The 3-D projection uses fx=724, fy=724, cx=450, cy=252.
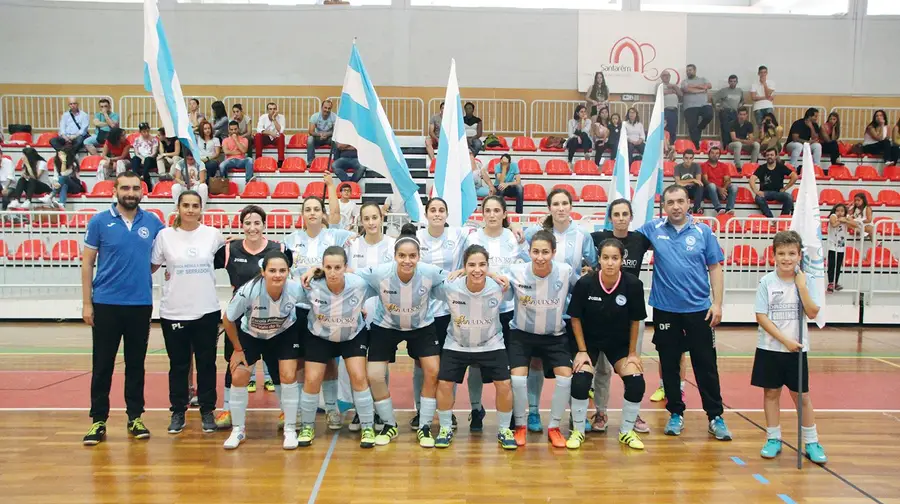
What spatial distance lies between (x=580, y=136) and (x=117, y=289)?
12912mm

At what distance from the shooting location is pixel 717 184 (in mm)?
15398

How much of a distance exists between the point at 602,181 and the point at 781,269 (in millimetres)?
10808

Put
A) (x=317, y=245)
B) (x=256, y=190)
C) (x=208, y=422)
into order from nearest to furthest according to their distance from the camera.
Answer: (x=208, y=422)
(x=317, y=245)
(x=256, y=190)

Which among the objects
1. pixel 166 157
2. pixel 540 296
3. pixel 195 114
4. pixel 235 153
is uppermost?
pixel 195 114

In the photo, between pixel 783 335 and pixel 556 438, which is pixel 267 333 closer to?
pixel 556 438

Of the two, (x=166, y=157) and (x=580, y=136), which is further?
(x=580, y=136)

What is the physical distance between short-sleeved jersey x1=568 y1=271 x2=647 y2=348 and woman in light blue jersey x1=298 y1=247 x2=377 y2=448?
5.59 ft

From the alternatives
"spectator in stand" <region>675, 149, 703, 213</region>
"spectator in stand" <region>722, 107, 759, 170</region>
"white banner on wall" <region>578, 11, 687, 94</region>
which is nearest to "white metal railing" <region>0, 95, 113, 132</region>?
"white banner on wall" <region>578, 11, 687, 94</region>

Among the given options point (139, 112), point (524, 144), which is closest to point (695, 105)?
point (524, 144)

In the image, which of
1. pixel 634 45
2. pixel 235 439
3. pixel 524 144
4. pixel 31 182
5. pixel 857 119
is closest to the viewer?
pixel 235 439

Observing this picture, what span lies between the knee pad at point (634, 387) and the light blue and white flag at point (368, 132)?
2.73m

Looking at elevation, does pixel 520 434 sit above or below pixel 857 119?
below

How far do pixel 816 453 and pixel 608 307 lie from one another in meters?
1.82

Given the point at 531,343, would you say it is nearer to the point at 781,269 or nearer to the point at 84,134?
the point at 781,269
